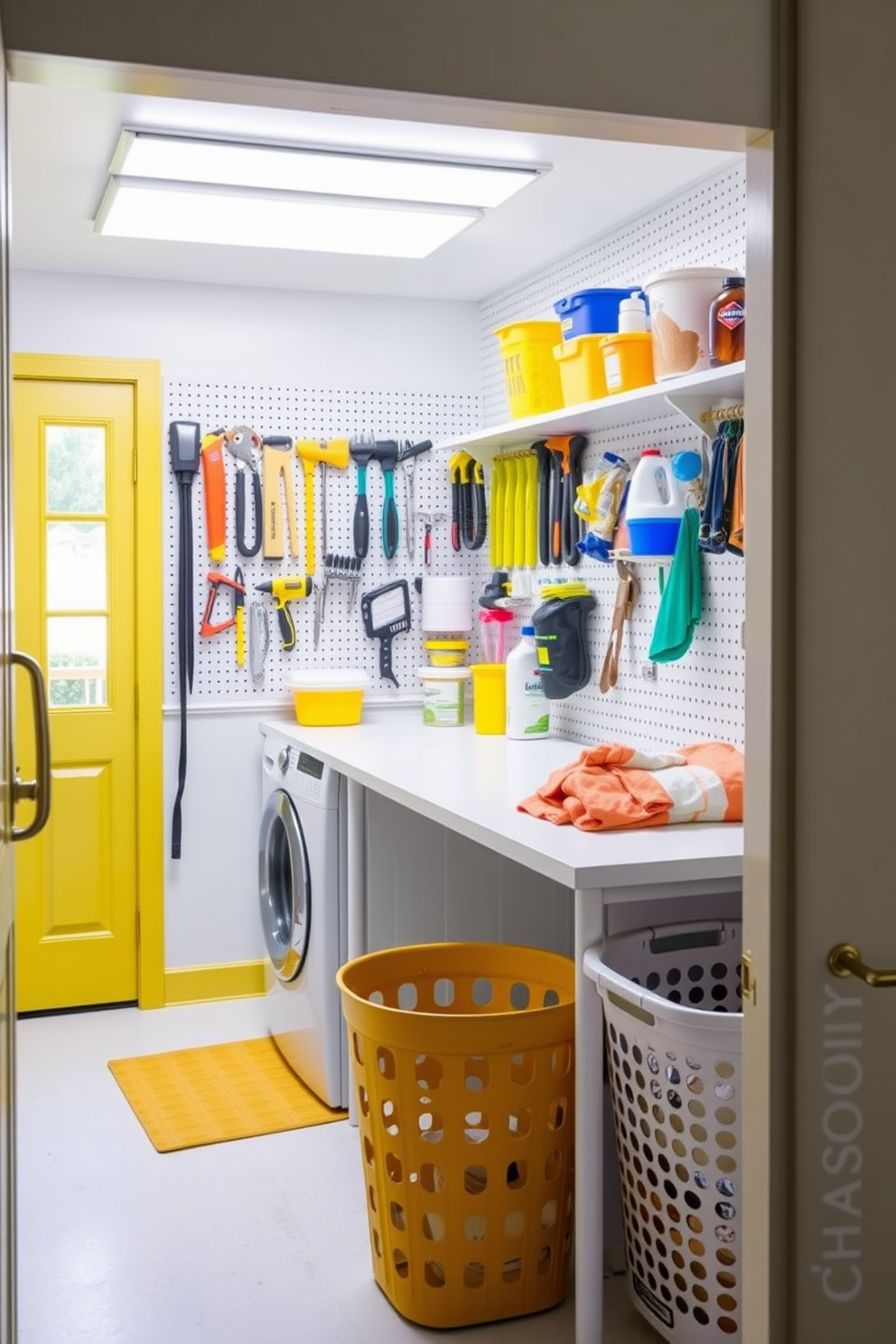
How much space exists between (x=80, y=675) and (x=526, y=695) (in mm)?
1508

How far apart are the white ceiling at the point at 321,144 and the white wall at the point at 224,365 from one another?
84 mm

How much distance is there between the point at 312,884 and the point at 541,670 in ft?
2.98

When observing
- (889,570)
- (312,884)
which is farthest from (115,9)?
(312,884)

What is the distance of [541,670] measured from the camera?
3.98 meters

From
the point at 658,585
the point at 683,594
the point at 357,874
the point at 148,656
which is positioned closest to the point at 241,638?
the point at 148,656

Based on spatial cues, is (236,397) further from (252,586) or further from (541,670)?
(541,670)

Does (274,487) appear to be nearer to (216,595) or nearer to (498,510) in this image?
(216,595)

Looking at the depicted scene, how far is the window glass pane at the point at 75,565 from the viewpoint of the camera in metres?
4.46

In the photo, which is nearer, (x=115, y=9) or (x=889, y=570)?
(x=115, y=9)

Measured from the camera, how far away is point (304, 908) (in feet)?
12.6

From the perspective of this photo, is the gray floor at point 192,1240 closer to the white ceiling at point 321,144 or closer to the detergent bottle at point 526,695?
the detergent bottle at point 526,695

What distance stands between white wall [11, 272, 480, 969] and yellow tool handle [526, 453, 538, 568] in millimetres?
740

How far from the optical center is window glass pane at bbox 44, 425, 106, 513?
175 inches

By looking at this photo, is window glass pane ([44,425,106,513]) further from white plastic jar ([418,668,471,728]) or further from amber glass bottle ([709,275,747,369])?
amber glass bottle ([709,275,747,369])
